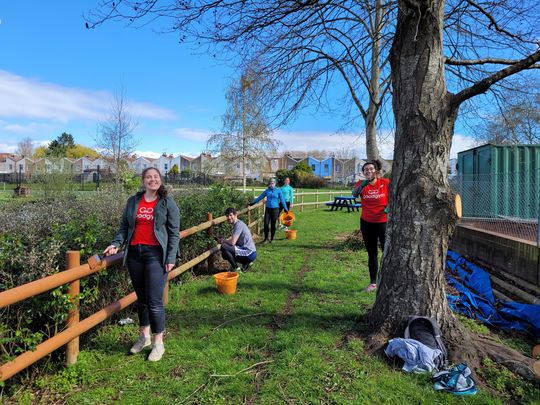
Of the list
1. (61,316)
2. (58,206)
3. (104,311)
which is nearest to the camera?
(61,316)

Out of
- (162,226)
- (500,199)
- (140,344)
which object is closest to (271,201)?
(500,199)

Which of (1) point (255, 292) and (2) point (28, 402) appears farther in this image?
(1) point (255, 292)

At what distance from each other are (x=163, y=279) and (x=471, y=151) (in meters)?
11.8

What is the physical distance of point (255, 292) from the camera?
221 inches

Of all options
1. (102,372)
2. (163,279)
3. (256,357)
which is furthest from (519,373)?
(102,372)

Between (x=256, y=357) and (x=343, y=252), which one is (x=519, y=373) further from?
(x=343, y=252)

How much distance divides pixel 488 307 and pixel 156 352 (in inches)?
167

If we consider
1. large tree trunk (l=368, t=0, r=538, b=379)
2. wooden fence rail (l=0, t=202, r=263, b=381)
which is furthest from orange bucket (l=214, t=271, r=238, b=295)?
large tree trunk (l=368, t=0, r=538, b=379)

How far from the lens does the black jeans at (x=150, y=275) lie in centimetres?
359

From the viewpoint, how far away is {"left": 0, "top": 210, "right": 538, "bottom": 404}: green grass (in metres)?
2.98

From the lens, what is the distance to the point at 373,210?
5.48m

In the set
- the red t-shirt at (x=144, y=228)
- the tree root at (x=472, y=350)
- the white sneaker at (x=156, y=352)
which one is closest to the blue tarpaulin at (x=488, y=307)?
the tree root at (x=472, y=350)

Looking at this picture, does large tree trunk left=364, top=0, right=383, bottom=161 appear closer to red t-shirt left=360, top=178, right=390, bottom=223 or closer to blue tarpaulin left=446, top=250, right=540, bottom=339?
blue tarpaulin left=446, top=250, right=540, bottom=339

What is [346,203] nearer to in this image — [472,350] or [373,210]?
[373,210]
